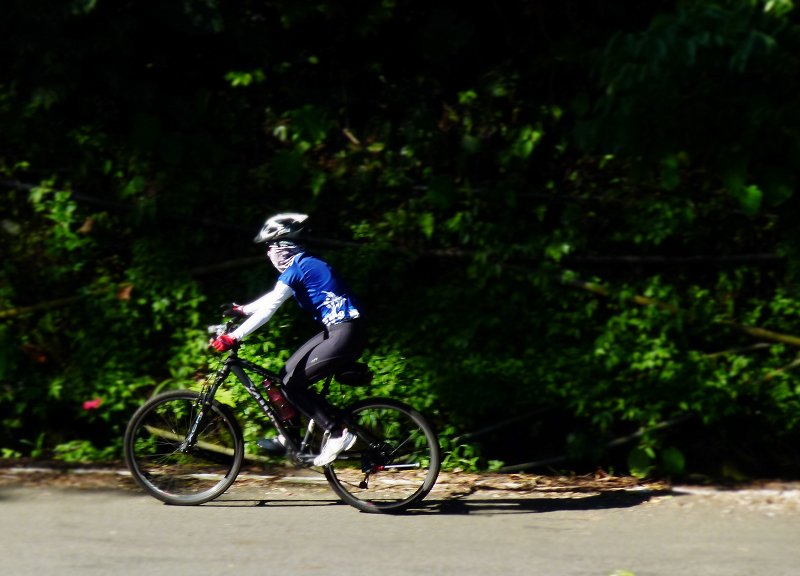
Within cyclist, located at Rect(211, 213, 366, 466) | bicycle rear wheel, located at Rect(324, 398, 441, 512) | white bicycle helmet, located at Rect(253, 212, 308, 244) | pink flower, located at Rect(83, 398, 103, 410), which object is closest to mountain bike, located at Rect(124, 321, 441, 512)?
bicycle rear wheel, located at Rect(324, 398, 441, 512)

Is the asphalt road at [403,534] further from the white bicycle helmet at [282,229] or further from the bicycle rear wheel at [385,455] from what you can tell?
the white bicycle helmet at [282,229]

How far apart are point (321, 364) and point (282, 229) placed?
826 mm

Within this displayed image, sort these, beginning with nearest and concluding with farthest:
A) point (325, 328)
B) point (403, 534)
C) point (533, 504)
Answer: point (403, 534), point (325, 328), point (533, 504)

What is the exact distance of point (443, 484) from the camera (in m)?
7.37

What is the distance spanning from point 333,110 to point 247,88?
0.71m

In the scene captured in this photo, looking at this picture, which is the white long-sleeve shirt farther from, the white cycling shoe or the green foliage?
the green foliage

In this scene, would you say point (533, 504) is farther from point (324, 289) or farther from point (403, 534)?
point (324, 289)

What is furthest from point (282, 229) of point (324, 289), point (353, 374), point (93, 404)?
point (93, 404)

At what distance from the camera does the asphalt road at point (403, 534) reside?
18.7 feet

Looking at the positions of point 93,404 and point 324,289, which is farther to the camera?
point 93,404

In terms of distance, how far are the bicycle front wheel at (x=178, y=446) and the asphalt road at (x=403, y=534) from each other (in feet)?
0.41

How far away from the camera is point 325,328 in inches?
265

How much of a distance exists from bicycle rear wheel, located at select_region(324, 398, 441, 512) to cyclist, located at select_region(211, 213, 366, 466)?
0.15m

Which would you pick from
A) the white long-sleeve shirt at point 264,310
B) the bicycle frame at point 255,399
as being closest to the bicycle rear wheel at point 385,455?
the bicycle frame at point 255,399
